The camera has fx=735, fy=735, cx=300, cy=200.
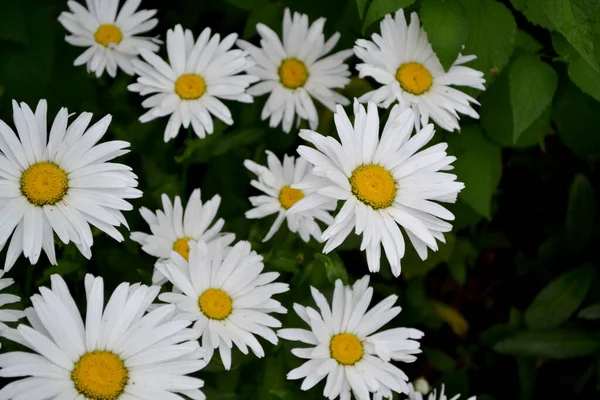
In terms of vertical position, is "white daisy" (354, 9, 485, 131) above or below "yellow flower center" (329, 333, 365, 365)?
above

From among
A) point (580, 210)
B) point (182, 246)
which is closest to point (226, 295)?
point (182, 246)

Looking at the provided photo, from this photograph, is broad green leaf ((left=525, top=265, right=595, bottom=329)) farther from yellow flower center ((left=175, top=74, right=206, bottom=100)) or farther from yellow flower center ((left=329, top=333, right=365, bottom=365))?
yellow flower center ((left=175, top=74, right=206, bottom=100))

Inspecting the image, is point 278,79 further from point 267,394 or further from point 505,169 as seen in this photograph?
point 505,169

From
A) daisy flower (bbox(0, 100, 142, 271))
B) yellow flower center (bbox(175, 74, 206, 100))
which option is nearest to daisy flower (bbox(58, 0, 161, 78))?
yellow flower center (bbox(175, 74, 206, 100))

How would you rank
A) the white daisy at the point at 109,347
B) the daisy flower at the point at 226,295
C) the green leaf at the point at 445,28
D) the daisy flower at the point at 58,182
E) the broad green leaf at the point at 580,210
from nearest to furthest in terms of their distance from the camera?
the white daisy at the point at 109,347 → the daisy flower at the point at 58,182 → the daisy flower at the point at 226,295 → the green leaf at the point at 445,28 → the broad green leaf at the point at 580,210

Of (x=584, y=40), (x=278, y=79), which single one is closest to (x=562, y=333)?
(x=584, y=40)

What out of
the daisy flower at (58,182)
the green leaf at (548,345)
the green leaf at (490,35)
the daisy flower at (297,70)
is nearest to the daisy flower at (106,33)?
the daisy flower at (297,70)

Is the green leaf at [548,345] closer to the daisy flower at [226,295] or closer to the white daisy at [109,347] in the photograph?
the daisy flower at [226,295]
